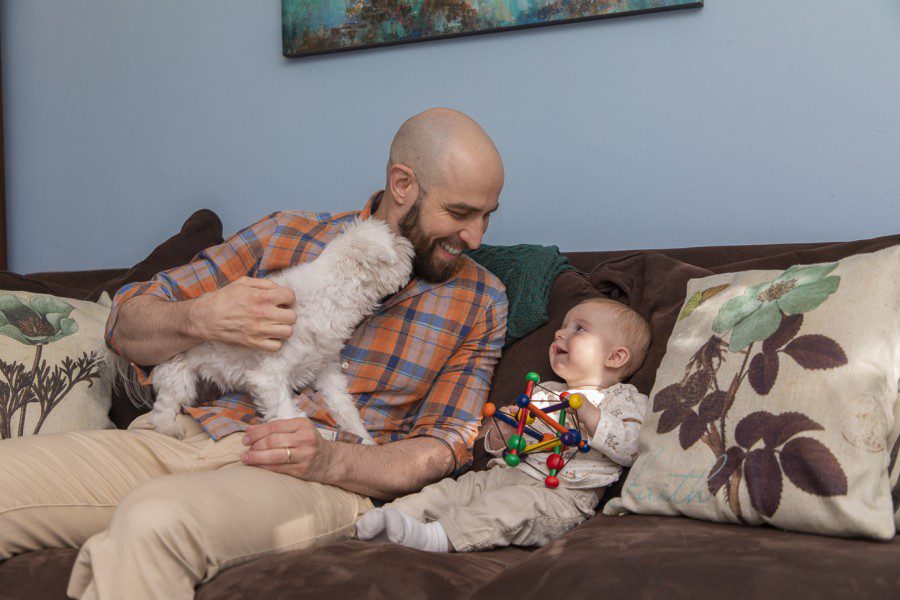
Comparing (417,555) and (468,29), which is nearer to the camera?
(417,555)

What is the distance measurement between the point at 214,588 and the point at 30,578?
40 centimetres

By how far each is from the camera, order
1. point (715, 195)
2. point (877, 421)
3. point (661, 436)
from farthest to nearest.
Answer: point (715, 195), point (661, 436), point (877, 421)

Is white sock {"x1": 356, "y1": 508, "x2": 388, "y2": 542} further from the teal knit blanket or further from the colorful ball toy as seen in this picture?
the teal knit blanket

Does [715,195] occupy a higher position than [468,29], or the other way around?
[468,29]

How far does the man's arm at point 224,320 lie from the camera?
155 cm

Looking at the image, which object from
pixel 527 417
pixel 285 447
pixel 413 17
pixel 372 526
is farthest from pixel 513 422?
pixel 413 17

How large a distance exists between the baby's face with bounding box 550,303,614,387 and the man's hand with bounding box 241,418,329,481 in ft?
2.00

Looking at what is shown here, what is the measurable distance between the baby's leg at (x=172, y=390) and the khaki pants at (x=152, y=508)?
0.02 metres

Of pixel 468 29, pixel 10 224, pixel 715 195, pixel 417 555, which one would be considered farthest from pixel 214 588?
pixel 10 224

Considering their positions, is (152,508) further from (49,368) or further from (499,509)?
(49,368)

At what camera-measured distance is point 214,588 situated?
1.22 metres

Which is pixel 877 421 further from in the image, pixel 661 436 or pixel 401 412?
pixel 401 412

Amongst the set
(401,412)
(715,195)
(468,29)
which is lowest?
(401,412)

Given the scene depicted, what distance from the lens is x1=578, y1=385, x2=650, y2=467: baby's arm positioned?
1601 millimetres
